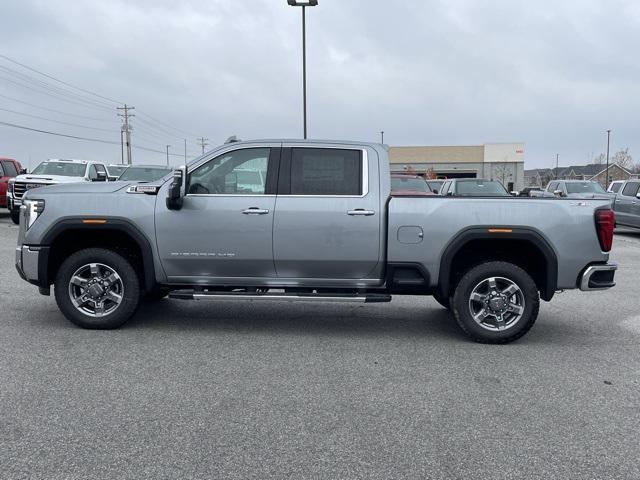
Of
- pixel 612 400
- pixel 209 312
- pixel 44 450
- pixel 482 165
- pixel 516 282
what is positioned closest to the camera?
pixel 44 450

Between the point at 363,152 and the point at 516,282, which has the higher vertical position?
the point at 363,152

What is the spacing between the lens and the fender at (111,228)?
600cm

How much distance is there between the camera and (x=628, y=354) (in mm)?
5641

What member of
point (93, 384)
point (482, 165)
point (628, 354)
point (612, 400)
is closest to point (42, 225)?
point (93, 384)

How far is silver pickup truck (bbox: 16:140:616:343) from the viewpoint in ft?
19.0

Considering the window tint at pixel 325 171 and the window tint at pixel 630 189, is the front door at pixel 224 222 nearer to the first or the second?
the window tint at pixel 325 171

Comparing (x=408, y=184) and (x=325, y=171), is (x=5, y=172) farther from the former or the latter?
(x=325, y=171)

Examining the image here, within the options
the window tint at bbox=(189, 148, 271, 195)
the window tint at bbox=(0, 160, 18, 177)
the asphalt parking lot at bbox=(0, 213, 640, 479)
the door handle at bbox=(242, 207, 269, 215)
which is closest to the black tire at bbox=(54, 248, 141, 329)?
the asphalt parking lot at bbox=(0, 213, 640, 479)

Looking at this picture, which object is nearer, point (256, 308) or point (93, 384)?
point (93, 384)

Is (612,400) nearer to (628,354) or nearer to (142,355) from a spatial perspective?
(628,354)

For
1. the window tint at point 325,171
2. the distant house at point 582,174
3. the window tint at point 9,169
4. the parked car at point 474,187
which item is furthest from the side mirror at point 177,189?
the distant house at point 582,174

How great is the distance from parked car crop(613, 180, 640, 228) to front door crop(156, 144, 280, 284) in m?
15.1

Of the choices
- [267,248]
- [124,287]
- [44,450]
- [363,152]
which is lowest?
[44,450]

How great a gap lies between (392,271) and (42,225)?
359cm
